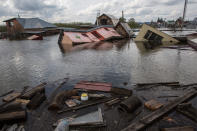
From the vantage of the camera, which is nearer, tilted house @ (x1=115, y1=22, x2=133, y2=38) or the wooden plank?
the wooden plank

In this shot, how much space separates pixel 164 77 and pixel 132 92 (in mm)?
4199

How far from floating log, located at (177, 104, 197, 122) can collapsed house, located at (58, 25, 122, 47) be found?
90.5 feet

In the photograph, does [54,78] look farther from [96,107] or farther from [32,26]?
[32,26]

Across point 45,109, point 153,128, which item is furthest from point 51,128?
point 153,128

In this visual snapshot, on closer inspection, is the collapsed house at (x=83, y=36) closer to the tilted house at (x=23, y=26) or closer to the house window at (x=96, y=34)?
the house window at (x=96, y=34)

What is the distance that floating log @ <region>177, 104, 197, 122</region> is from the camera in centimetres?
637

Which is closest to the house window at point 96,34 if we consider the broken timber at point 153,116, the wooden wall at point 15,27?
the broken timber at point 153,116

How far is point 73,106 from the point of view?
7492 mm

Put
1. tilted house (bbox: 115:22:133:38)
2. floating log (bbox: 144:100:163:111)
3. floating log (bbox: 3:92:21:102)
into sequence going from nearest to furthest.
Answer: floating log (bbox: 144:100:163:111) < floating log (bbox: 3:92:21:102) < tilted house (bbox: 115:22:133:38)

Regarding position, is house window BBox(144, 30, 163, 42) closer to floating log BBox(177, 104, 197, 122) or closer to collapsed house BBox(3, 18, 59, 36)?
floating log BBox(177, 104, 197, 122)

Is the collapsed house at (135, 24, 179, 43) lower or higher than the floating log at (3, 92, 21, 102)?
higher

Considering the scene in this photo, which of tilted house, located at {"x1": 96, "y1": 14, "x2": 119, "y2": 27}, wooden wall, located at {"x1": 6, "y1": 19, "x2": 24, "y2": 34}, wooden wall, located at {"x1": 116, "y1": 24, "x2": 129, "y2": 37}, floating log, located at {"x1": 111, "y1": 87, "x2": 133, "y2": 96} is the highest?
tilted house, located at {"x1": 96, "y1": 14, "x2": 119, "y2": 27}

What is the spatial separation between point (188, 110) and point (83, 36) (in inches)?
1238

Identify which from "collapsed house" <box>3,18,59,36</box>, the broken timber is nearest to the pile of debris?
the broken timber
